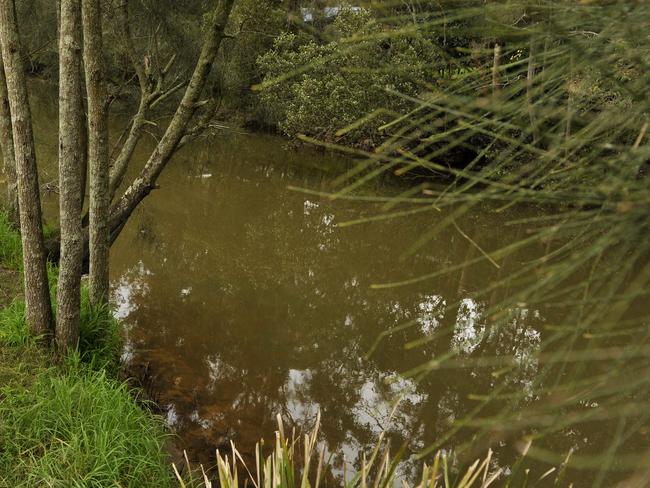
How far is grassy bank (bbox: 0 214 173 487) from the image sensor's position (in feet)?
7.55

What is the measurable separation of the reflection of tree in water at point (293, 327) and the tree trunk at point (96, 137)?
1077 millimetres

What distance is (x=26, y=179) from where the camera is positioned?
10.0 ft

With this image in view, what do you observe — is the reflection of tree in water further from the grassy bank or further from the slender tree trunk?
the slender tree trunk

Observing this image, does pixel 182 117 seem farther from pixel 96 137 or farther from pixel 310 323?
pixel 310 323

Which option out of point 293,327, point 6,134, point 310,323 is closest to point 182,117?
point 6,134

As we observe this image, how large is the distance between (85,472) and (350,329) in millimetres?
3185

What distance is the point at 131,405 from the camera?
2.89m

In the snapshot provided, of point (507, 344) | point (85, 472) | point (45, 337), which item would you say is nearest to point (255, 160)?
point (507, 344)

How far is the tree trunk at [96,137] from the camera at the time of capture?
3.05m

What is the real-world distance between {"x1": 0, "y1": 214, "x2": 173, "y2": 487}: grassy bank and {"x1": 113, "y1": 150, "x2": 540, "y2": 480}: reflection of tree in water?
77 centimetres

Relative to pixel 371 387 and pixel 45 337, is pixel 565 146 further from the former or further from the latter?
pixel 371 387

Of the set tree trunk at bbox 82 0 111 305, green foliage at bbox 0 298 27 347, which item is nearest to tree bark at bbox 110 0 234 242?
tree trunk at bbox 82 0 111 305

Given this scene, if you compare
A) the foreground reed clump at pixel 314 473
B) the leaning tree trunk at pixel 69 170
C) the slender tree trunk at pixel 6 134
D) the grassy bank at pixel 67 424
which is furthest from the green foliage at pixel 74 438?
the slender tree trunk at pixel 6 134

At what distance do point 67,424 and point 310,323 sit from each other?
2941mm
